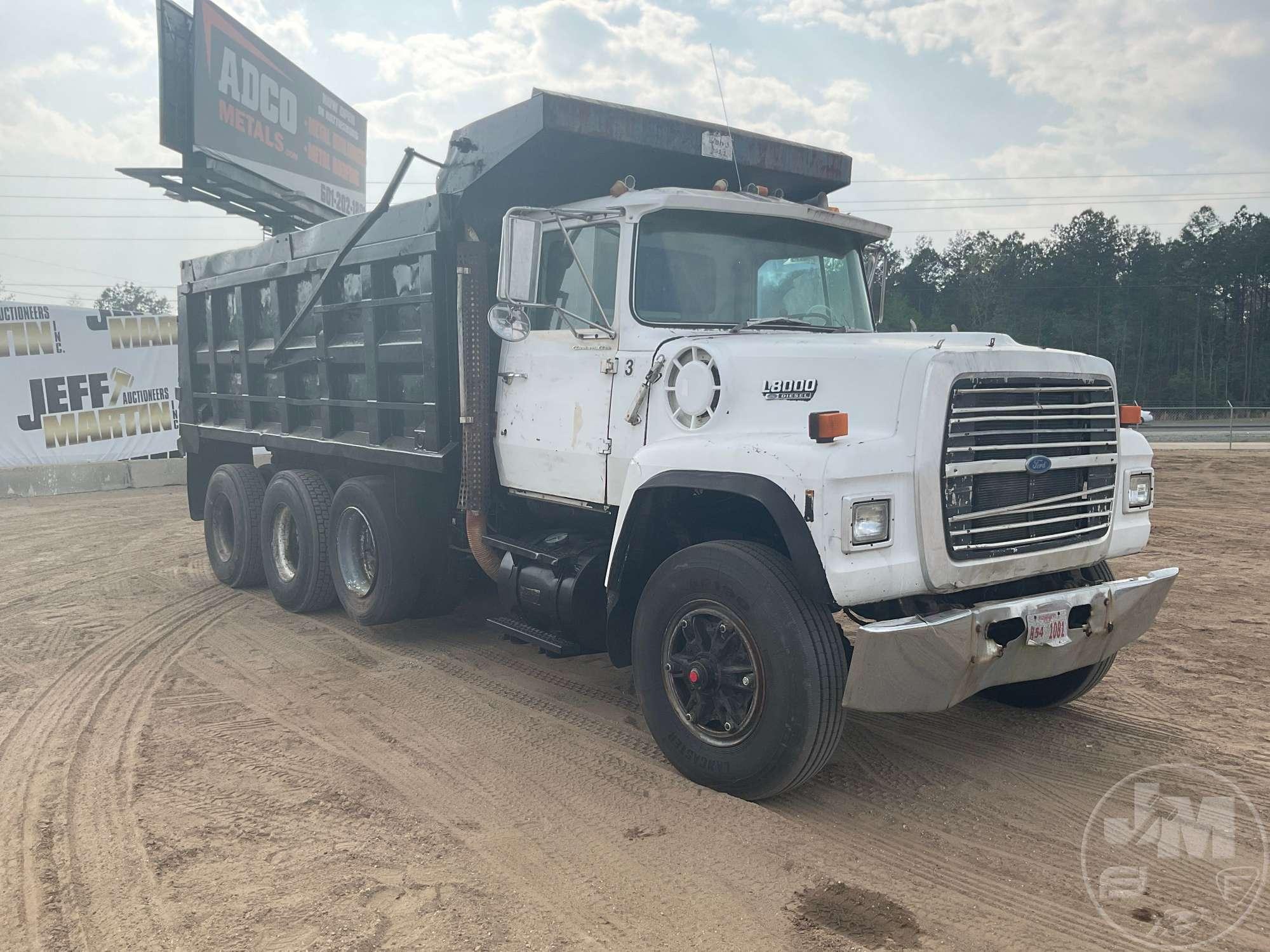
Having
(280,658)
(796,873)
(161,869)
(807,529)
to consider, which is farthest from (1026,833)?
(280,658)

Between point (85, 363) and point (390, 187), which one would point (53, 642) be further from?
point (85, 363)

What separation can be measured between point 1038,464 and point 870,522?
2.91 feet

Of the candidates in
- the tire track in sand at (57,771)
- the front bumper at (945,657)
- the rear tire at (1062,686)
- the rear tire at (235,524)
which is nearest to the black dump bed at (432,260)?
the rear tire at (235,524)

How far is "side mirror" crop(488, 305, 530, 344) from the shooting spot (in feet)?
15.8

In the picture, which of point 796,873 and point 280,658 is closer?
point 796,873

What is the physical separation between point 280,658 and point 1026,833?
4.83 m

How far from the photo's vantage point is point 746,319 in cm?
496

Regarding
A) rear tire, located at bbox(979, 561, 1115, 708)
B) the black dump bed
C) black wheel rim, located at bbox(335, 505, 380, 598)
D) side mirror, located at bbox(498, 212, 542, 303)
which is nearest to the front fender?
side mirror, located at bbox(498, 212, 542, 303)

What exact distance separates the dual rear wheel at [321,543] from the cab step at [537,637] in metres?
1.36

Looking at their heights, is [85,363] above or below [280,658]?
above

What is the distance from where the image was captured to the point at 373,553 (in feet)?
22.9

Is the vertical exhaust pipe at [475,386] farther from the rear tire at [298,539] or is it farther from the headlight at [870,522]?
the headlight at [870,522]

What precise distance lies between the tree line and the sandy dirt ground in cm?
4572

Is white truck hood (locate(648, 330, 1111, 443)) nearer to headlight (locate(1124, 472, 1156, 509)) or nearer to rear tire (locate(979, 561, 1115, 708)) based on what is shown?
headlight (locate(1124, 472, 1156, 509))
